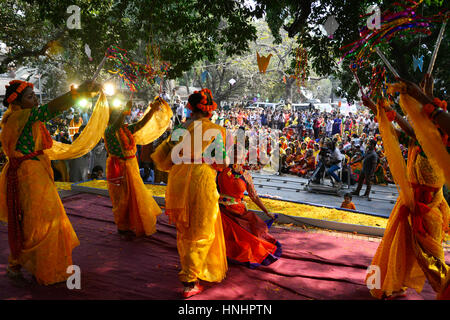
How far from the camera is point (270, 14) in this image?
7922mm

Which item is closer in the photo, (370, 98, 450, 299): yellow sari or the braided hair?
(370, 98, 450, 299): yellow sari

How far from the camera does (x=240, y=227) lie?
438 cm

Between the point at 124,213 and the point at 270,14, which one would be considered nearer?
the point at 124,213

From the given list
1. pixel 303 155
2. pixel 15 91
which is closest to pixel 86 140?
pixel 15 91

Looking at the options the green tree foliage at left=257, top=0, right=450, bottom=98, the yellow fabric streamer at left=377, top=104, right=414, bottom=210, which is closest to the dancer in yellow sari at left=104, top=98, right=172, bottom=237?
the yellow fabric streamer at left=377, top=104, right=414, bottom=210

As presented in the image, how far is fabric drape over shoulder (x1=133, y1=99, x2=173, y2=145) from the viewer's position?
524 cm

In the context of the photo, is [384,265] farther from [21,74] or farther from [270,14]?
[21,74]

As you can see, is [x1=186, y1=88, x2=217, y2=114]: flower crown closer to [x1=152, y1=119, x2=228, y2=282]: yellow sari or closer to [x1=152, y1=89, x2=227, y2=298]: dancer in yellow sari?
[x1=152, y1=89, x2=227, y2=298]: dancer in yellow sari

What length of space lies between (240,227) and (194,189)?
1.18 meters

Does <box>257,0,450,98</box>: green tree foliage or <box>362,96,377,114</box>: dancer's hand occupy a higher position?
<box>257,0,450,98</box>: green tree foliage

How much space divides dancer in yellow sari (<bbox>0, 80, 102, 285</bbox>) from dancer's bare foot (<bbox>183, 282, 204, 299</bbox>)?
4.23 ft

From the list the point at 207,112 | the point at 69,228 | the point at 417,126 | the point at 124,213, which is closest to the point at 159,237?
the point at 124,213

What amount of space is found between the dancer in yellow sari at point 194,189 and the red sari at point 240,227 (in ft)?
2.68
